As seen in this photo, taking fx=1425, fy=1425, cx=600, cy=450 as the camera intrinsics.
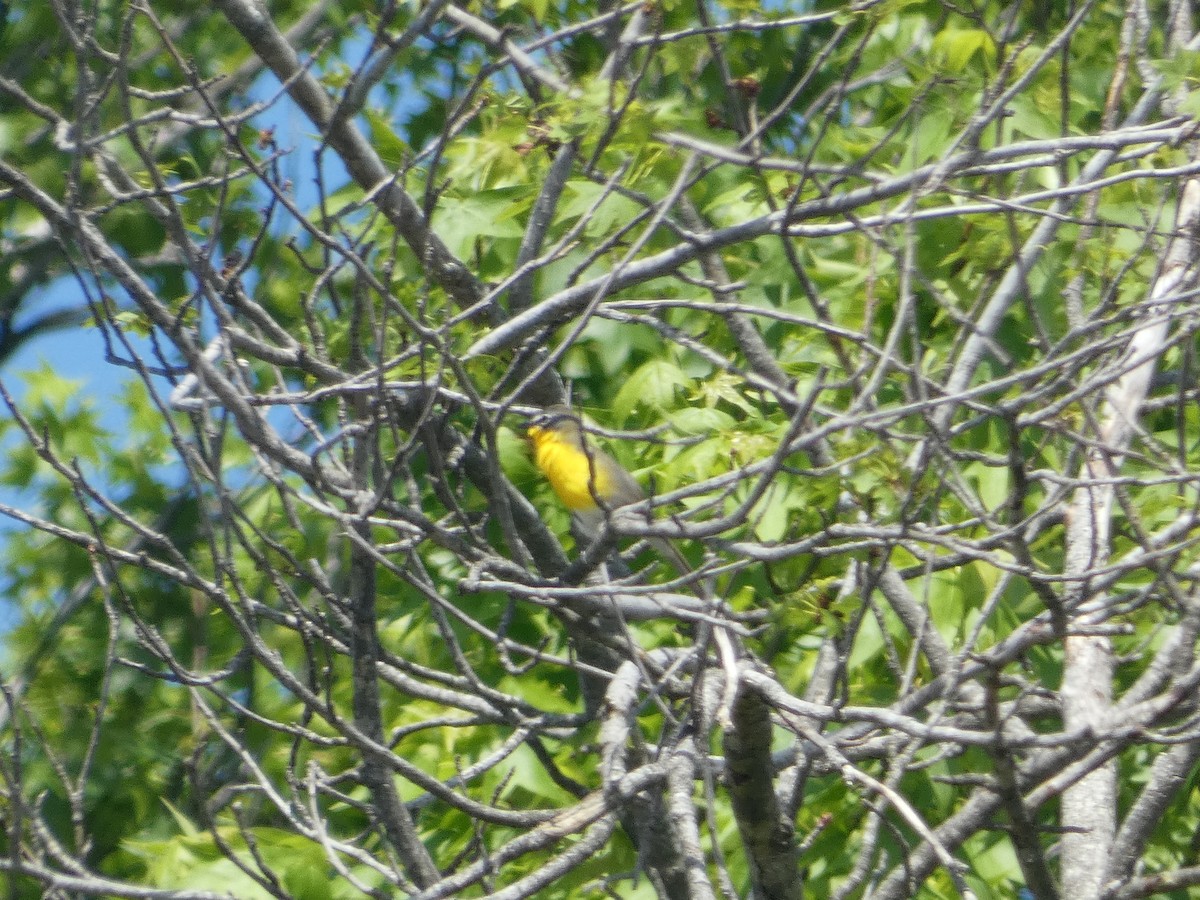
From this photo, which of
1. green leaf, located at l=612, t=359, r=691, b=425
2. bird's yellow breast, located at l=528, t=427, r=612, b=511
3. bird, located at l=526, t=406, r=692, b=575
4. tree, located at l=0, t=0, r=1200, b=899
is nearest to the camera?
tree, located at l=0, t=0, r=1200, b=899

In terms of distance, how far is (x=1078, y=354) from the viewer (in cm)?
315

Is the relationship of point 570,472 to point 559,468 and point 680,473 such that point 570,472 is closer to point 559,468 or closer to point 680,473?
point 559,468

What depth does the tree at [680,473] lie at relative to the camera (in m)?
3.11

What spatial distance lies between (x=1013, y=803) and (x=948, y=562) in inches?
37.0

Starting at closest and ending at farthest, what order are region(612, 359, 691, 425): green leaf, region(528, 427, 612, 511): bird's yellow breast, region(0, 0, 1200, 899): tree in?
region(0, 0, 1200, 899): tree < region(612, 359, 691, 425): green leaf < region(528, 427, 612, 511): bird's yellow breast

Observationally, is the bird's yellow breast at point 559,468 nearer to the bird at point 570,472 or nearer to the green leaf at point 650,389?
the bird at point 570,472

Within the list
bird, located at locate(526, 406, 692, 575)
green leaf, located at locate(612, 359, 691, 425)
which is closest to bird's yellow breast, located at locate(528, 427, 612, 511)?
bird, located at locate(526, 406, 692, 575)

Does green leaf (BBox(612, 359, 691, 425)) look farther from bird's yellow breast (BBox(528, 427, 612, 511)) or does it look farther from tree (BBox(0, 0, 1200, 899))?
bird's yellow breast (BBox(528, 427, 612, 511))

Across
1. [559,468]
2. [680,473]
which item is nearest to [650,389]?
[680,473]

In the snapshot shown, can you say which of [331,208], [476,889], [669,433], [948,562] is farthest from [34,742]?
[948,562]

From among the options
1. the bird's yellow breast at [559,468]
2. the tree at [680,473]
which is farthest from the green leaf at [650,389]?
the bird's yellow breast at [559,468]

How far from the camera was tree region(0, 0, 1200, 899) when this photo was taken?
10.2 ft

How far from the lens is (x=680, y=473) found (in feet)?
14.4

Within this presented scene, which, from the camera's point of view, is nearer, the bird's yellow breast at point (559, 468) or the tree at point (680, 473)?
the tree at point (680, 473)
